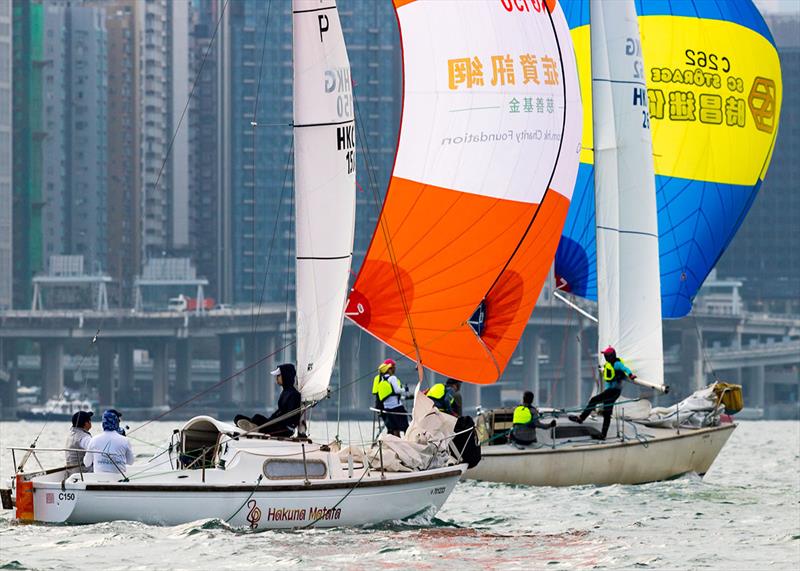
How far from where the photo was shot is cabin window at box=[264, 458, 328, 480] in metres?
18.0

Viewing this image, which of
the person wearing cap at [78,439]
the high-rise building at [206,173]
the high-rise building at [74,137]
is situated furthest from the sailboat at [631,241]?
the high-rise building at [206,173]

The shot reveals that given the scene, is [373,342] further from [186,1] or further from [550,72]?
[550,72]

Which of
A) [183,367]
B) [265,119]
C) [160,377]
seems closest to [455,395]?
[160,377]

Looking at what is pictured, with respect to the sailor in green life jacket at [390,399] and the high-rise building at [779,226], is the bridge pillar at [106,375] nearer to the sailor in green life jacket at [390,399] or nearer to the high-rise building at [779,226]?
the high-rise building at [779,226]

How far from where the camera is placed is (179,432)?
1886cm

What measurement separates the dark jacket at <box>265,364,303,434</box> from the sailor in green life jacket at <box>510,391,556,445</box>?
17.8 ft

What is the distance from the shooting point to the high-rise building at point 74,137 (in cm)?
14600

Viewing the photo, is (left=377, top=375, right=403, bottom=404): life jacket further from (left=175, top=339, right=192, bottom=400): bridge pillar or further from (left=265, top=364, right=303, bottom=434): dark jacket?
(left=175, top=339, right=192, bottom=400): bridge pillar

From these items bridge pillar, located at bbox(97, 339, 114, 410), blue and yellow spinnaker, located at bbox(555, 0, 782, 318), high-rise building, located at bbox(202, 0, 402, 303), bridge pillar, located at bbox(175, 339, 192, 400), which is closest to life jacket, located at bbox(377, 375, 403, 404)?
Answer: blue and yellow spinnaker, located at bbox(555, 0, 782, 318)

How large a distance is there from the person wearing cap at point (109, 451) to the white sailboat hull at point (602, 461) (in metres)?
7.28

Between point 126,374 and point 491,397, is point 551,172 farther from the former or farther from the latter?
point 491,397

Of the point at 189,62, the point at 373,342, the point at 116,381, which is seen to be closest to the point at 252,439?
the point at 373,342

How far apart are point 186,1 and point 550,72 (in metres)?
138

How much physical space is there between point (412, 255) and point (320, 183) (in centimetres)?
338
